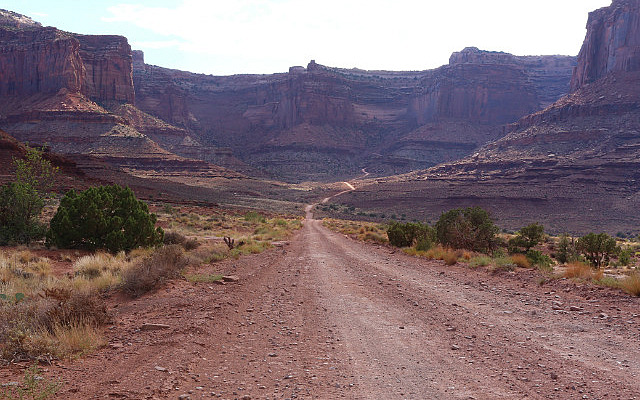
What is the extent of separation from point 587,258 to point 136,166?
274ft

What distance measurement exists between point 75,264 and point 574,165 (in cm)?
7609

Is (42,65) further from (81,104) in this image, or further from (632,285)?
(632,285)

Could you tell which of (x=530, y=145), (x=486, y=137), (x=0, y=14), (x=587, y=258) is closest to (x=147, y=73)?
(x=0, y=14)

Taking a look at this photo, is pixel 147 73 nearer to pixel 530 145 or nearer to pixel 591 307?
pixel 530 145

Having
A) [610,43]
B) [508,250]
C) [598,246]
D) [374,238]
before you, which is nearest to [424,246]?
[508,250]

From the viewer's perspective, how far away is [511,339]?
20.2 feet

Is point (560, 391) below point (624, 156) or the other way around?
below

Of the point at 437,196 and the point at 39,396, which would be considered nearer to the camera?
the point at 39,396

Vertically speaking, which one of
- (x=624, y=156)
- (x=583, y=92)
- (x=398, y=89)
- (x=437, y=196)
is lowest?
(x=437, y=196)

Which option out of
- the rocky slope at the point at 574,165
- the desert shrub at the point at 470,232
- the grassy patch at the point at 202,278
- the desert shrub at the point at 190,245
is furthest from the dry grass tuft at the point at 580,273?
the rocky slope at the point at 574,165

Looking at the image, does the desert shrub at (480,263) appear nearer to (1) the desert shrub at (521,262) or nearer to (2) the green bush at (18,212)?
(1) the desert shrub at (521,262)

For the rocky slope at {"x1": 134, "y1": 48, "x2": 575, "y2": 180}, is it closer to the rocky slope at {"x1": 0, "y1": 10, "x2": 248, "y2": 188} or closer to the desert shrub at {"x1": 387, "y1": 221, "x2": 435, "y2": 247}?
the rocky slope at {"x1": 0, "y1": 10, "x2": 248, "y2": 188}

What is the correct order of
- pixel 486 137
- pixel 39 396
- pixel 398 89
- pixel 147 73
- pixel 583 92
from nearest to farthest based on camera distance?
pixel 39 396, pixel 583 92, pixel 486 137, pixel 147 73, pixel 398 89

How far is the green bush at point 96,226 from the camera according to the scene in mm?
15078
